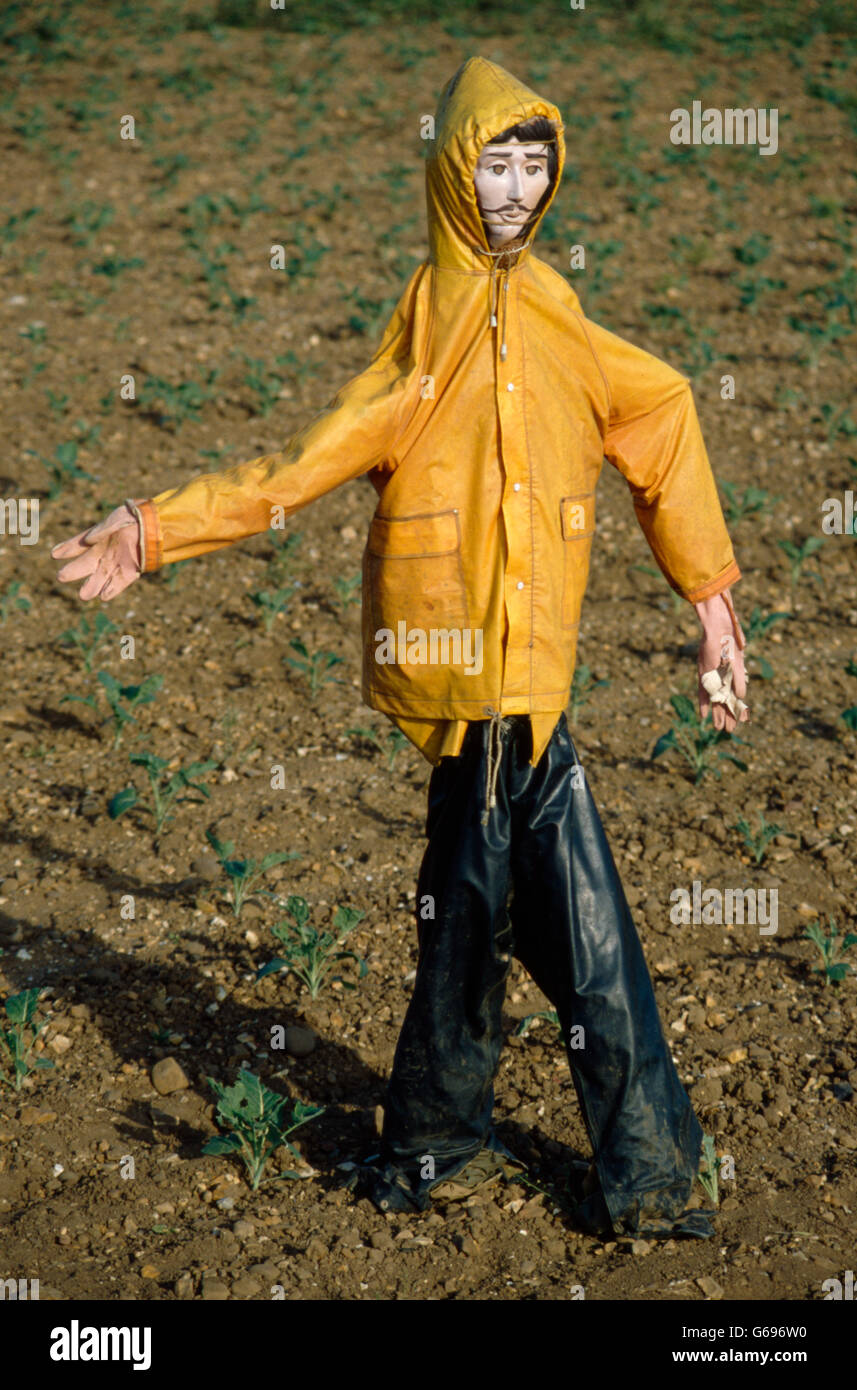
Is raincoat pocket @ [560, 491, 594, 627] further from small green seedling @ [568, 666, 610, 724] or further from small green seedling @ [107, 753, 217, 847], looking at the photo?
small green seedling @ [568, 666, 610, 724]

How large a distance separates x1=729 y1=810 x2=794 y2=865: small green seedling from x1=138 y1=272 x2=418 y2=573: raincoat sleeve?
213cm

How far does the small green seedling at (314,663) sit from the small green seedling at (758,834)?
152cm

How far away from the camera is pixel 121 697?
5125 millimetres

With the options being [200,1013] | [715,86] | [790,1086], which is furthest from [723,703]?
[715,86]

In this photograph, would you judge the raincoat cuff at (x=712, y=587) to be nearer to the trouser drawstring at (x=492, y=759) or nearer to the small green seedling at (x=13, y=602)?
the trouser drawstring at (x=492, y=759)

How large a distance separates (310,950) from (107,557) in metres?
1.50

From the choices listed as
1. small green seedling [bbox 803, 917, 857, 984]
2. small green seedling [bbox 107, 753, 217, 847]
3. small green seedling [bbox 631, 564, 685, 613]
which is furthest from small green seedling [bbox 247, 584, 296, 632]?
small green seedling [bbox 803, 917, 857, 984]

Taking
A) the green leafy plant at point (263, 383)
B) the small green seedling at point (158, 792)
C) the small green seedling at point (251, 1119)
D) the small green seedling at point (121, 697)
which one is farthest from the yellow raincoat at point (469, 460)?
the green leafy plant at point (263, 383)

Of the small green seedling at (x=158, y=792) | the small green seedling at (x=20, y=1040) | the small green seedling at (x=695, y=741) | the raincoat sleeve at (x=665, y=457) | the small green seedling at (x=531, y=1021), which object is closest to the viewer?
the raincoat sleeve at (x=665, y=457)

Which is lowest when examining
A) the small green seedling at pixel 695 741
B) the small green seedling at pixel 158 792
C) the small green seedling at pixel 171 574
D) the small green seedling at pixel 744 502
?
the small green seedling at pixel 158 792

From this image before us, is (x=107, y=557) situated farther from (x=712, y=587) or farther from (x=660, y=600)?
(x=660, y=600)

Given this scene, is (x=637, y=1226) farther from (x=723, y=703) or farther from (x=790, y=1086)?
(x=723, y=703)

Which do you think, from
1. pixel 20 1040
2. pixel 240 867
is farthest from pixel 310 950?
pixel 20 1040

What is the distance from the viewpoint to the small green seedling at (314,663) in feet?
17.5
